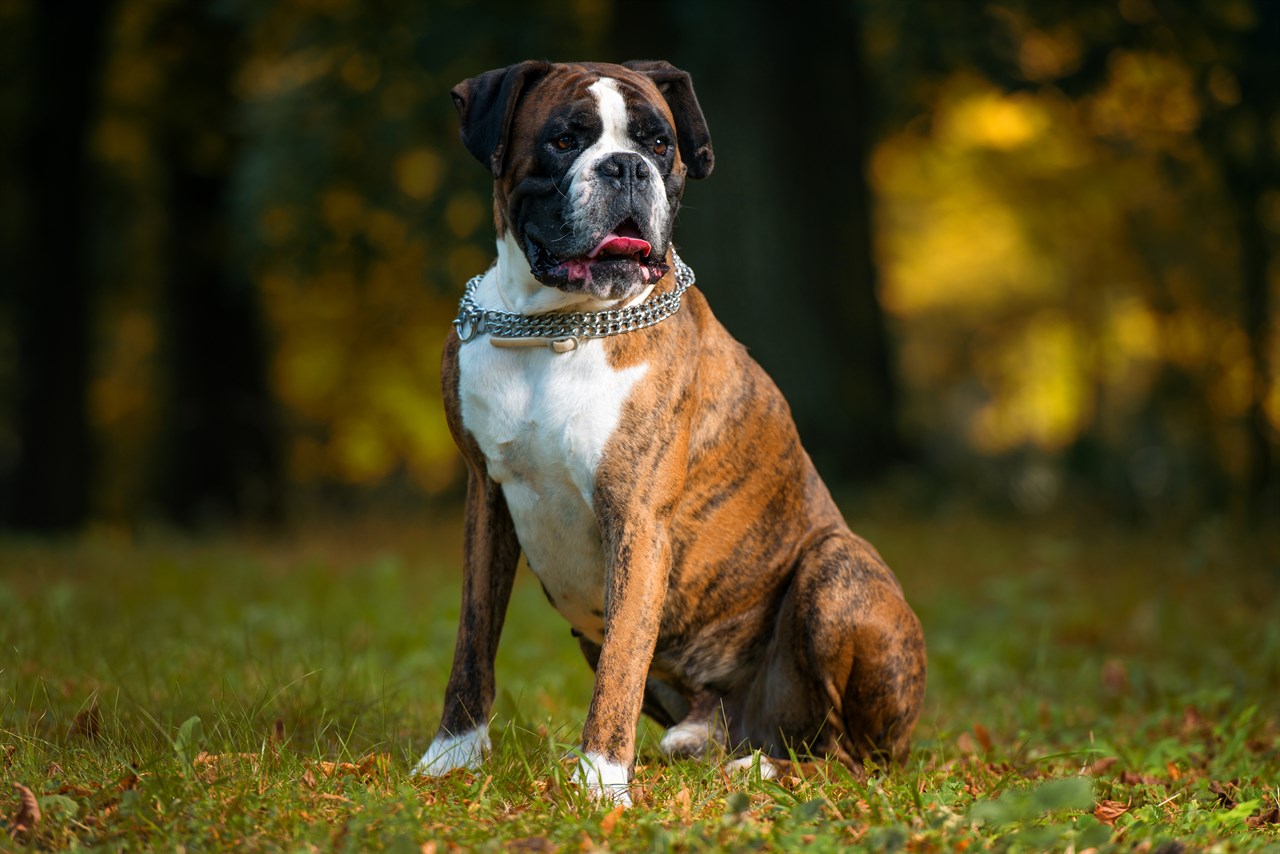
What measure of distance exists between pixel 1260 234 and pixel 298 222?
341 inches

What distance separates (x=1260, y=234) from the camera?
38.3 ft

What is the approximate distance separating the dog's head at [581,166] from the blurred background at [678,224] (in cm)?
692

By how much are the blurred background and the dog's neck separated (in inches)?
271

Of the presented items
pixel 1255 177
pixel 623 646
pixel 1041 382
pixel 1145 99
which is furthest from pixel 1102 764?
pixel 1041 382

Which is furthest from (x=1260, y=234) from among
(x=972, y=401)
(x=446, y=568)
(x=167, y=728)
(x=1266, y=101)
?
(x=972, y=401)

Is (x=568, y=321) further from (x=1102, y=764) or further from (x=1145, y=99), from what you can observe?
(x=1145, y=99)

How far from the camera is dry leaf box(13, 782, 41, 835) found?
3057 mm

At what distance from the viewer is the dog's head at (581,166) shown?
3633 millimetres

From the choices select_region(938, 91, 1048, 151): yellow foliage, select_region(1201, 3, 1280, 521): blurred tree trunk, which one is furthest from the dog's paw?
select_region(938, 91, 1048, 151): yellow foliage

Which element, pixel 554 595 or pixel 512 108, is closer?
pixel 512 108

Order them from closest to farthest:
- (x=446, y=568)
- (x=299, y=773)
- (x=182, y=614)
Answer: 1. (x=299, y=773)
2. (x=182, y=614)
3. (x=446, y=568)

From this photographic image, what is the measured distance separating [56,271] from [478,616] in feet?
41.2

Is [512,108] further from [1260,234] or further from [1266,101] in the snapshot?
[1260,234]

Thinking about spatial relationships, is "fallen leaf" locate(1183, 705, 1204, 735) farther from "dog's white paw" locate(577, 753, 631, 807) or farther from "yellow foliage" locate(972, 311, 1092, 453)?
"yellow foliage" locate(972, 311, 1092, 453)
